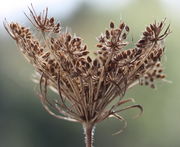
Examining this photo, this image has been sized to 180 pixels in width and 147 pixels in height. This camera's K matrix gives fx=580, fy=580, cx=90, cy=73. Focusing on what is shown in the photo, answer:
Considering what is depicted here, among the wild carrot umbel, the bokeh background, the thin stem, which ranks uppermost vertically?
the bokeh background

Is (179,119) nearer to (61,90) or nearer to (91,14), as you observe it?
(91,14)

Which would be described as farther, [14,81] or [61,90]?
[14,81]

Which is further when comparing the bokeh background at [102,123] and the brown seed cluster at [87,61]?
the bokeh background at [102,123]

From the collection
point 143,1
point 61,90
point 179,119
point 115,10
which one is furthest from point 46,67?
point 143,1

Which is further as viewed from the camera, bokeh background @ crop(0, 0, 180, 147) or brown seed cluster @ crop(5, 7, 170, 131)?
bokeh background @ crop(0, 0, 180, 147)

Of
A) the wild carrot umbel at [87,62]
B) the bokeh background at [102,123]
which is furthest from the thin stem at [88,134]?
the bokeh background at [102,123]

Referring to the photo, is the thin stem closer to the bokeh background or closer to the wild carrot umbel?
the wild carrot umbel

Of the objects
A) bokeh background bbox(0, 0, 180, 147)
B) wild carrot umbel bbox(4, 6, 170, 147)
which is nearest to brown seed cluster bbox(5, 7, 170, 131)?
wild carrot umbel bbox(4, 6, 170, 147)

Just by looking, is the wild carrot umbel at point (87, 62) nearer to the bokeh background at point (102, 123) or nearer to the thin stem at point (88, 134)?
the thin stem at point (88, 134)

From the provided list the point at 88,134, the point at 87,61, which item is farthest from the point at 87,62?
the point at 88,134
